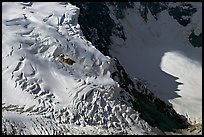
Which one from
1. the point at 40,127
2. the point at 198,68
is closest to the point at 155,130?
the point at 40,127

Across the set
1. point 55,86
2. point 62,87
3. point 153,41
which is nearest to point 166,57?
point 153,41

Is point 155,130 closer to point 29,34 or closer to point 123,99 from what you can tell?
point 123,99

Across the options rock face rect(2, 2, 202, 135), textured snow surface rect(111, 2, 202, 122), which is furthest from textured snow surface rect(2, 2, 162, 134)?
textured snow surface rect(111, 2, 202, 122)

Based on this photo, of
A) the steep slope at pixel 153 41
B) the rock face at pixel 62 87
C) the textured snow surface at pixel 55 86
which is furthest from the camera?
the steep slope at pixel 153 41

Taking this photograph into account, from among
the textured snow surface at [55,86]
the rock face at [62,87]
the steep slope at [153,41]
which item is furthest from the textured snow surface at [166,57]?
the textured snow surface at [55,86]

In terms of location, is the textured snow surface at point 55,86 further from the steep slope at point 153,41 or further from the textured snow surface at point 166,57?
the textured snow surface at point 166,57

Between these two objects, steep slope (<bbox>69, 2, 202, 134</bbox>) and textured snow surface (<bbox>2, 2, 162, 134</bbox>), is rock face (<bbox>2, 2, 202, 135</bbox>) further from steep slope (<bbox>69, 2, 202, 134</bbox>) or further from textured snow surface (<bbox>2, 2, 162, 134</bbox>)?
steep slope (<bbox>69, 2, 202, 134</bbox>)
